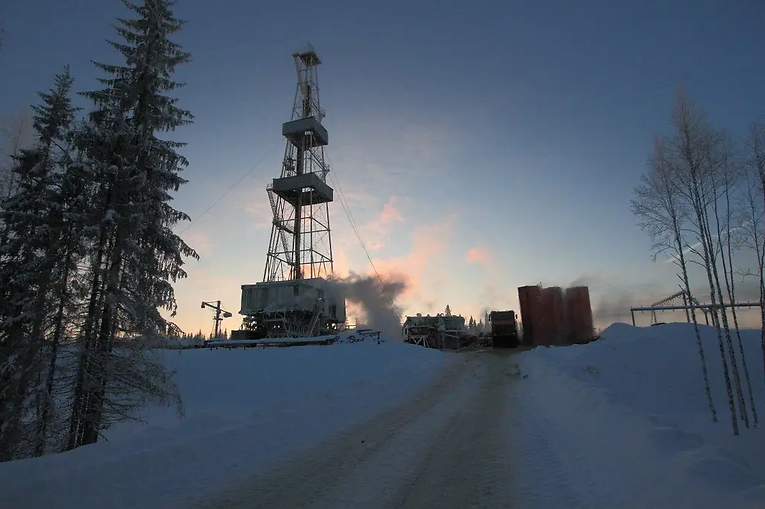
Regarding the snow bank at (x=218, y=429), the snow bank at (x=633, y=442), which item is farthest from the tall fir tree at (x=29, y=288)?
the snow bank at (x=633, y=442)

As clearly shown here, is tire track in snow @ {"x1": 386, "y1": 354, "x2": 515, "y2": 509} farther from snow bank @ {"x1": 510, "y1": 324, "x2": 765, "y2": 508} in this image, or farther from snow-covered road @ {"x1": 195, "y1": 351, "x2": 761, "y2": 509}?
snow bank @ {"x1": 510, "y1": 324, "x2": 765, "y2": 508}

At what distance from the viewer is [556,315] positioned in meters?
35.3

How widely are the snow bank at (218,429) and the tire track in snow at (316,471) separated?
42 centimetres

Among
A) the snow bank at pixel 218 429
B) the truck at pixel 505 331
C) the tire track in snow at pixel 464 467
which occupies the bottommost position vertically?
the tire track in snow at pixel 464 467

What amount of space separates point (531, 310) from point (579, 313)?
13.4 feet

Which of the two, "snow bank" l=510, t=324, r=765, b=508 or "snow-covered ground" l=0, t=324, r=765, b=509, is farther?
"snow-covered ground" l=0, t=324, r=765, b=509

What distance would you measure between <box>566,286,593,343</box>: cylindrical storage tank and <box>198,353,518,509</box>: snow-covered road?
27927 mm

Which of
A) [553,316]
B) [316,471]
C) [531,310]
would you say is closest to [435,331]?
[531,310]

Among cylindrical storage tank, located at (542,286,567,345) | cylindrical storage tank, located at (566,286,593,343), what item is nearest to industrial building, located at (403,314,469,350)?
cylindrical storage tank, located at (542,286,567,345)

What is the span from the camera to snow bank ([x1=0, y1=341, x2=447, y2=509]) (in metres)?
5.35

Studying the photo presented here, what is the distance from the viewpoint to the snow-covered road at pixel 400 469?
206 inches

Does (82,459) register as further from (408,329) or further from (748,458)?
(408,329)

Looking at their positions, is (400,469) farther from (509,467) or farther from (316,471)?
(509,467)

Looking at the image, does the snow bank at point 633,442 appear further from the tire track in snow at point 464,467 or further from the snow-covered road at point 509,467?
the tire track in snow at point 464,467
